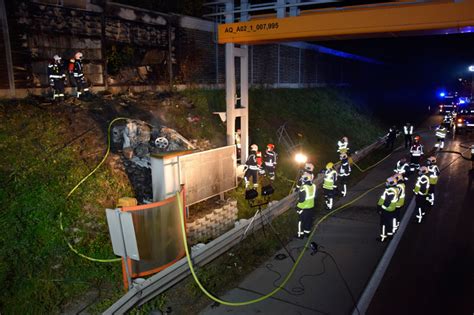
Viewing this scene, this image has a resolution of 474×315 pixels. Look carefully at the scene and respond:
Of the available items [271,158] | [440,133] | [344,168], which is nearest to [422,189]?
[344,168]

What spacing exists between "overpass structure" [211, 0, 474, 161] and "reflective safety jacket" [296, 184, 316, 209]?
3.41 m

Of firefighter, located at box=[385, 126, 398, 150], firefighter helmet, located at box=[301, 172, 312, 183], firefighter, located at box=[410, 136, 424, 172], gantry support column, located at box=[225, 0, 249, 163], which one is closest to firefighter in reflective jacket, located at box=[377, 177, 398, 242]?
firefighter helmet, located at box=[301, 172, 312, 183]

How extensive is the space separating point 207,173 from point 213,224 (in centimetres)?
123

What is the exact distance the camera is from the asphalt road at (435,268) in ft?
20.9

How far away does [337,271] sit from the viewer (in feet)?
24.9

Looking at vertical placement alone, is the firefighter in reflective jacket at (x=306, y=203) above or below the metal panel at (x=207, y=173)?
below

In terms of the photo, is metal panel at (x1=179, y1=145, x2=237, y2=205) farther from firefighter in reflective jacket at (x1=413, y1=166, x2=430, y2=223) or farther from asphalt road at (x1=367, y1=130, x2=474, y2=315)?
firefighter in reflective jacket at (x1=413, y1=166, x2=430, y2=223)

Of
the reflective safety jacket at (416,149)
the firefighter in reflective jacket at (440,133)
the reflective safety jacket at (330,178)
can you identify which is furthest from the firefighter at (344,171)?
the firefighter in reflective jacket at (440,133)

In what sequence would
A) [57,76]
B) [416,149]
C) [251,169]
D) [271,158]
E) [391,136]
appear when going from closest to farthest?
[57,76] < [251,169] < [271,158] < [416,149] < [391,136]

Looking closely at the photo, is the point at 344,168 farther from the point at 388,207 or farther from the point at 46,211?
the point at 46,211

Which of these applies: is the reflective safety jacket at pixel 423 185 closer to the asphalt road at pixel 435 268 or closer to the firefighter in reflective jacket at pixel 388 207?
the asphalt road at pixel 435 268

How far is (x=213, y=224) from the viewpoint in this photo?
28.9 feet

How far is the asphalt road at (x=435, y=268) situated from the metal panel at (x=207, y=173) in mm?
4287

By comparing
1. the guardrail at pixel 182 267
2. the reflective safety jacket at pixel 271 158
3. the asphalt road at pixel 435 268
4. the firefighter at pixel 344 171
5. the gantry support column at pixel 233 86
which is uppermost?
the gantry support column at pixel 233 86
